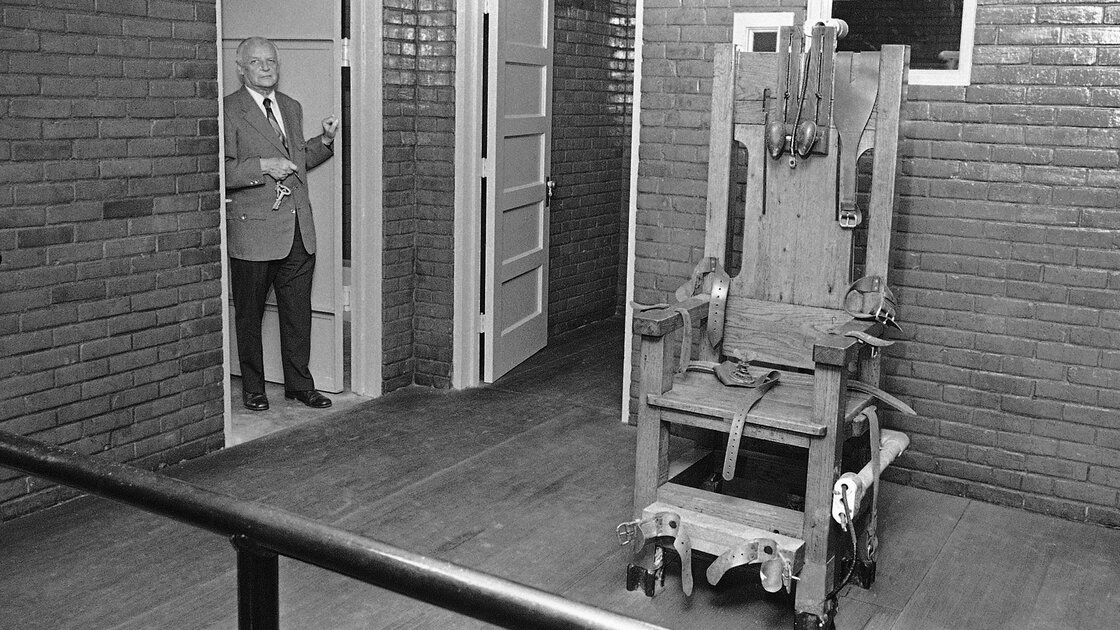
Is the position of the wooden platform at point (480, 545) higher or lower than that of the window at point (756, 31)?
lower

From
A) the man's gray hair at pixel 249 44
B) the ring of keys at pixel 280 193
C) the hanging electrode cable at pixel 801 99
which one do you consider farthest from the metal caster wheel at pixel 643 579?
the man's gray hair at pixel 249 44

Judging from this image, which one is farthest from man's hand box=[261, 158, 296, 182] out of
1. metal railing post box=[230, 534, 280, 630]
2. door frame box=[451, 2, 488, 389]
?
metal railing post box=[230, 534, 280, 630]

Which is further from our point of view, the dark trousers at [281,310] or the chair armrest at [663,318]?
the dark trousers at [281,310]

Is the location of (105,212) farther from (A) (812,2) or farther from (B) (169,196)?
(A) (812,2)

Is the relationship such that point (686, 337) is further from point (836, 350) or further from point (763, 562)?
point (763, 562)

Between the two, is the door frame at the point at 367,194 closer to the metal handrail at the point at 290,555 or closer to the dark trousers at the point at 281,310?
the dark trousers at the point at 281,310

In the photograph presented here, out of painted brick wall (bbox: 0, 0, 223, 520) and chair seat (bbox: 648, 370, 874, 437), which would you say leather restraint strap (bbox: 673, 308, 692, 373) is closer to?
chair seat (bbox: 648, 370, 874, 437)

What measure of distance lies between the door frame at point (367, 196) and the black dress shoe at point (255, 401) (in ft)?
0.30

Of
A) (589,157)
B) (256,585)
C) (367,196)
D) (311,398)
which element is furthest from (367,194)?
(256,585)

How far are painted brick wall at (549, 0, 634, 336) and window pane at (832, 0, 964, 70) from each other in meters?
2.61

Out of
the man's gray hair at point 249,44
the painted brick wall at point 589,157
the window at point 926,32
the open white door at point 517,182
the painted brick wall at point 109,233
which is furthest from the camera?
the painted brick wall at point 589,157

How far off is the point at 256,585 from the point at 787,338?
283 cm

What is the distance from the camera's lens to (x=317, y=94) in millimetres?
5316

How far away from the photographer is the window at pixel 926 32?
4.13 metres
